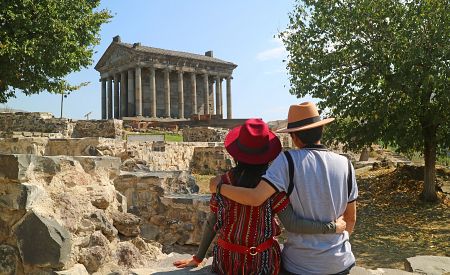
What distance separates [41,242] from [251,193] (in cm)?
195

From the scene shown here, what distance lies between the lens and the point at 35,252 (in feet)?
11.2

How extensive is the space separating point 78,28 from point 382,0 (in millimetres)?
9617

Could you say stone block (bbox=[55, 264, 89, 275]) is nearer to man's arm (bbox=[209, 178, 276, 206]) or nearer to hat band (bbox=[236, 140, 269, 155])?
man's arm (bbox=[209, 178, 276, 206])

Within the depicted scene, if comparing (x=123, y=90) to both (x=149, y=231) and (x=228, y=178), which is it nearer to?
(x=149, y=231)

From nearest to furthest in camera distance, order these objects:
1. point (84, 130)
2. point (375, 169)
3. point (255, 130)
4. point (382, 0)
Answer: point (255, 130) < point (382, 0) < point (375, 169) < point (84, 130)

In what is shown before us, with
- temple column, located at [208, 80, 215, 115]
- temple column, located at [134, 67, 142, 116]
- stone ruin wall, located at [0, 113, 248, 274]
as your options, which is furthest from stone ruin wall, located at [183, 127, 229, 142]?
temple column, located at [208, 80, 215, 115]

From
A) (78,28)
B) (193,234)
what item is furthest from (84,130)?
(193,234)

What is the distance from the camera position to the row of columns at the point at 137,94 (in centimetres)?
5012

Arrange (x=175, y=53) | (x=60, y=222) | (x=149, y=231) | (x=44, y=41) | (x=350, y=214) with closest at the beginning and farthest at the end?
(x=350, y=214) < (x=60, y=222) < (x=149, y=231) < (x=44, y=41) < (x=175, y=53)

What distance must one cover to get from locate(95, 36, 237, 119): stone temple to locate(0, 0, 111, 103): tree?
108ft

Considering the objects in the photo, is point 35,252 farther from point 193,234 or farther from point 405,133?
point 405,133

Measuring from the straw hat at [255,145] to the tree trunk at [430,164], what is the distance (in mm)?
10434

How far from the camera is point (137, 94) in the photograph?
49688 millimetres

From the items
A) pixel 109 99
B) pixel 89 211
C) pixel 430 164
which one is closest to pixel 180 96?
pixel 109 99
